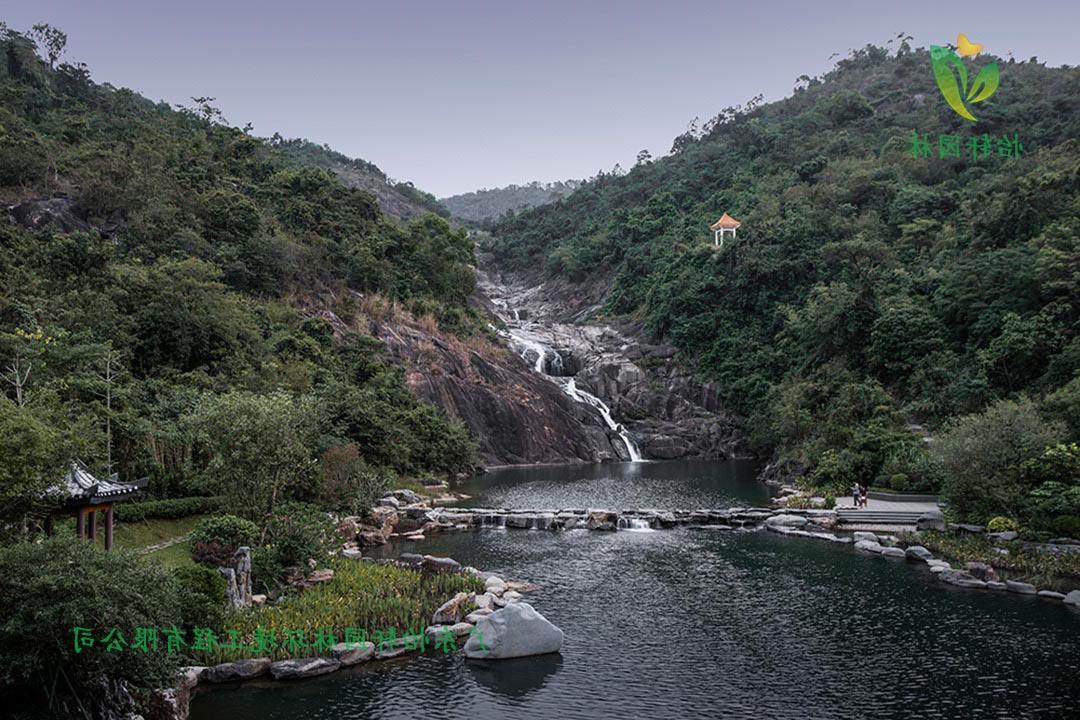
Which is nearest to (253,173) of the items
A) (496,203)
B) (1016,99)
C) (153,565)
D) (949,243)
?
(949,243)

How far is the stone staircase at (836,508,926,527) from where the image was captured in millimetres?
26438

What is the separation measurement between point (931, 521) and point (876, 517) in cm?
187

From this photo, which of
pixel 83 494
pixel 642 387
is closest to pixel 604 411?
pixel 642 387

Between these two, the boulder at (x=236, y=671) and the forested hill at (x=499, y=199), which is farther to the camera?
the forested hill at (x=499, y=199)

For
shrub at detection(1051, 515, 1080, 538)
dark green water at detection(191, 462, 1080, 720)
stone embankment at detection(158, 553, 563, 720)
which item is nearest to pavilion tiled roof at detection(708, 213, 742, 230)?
dark green water at detection(191, 462, 1080, 720)

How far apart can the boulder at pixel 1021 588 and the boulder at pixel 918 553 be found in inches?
124

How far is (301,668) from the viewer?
13.6 meters

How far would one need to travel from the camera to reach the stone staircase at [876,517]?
26438 millimetres

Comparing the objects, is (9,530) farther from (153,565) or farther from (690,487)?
(690,487)

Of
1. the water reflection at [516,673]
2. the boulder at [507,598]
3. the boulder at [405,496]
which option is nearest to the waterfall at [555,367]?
the boulder at [405,496]

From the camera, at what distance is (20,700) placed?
9719 millimetres

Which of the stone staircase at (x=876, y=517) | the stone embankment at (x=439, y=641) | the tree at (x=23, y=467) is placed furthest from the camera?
the stone staircase at (x=876, y=517)

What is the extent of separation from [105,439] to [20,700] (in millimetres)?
13694

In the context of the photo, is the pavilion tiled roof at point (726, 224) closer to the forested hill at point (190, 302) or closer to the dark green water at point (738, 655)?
the forested hill at point (190, 302)
